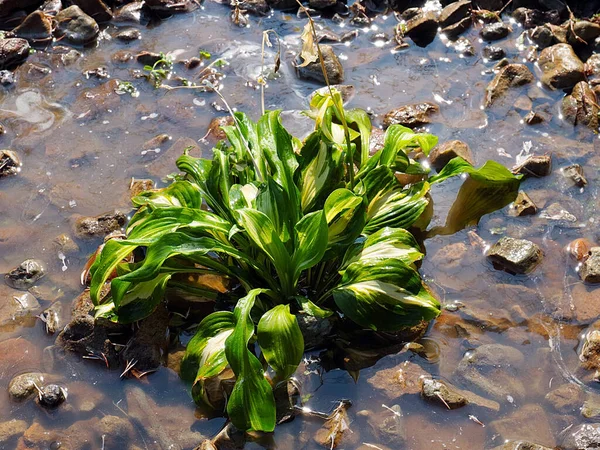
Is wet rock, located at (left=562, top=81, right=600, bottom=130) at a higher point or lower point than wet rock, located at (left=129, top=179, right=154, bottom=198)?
higher

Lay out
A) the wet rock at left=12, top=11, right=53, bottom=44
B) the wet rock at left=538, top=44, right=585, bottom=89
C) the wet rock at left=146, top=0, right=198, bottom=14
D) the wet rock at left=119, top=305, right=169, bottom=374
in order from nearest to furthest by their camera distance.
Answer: the wet rock at left=119, top=305, right=169, bottom=374 → the wet rock at left=538, top=44, right=585, bottom=89 → the wet rock at left=12, top=11, right=53, bottom=44 → the wet rock at left=146, top=0, right=198, bottom=14

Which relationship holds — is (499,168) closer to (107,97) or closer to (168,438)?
(168,438)

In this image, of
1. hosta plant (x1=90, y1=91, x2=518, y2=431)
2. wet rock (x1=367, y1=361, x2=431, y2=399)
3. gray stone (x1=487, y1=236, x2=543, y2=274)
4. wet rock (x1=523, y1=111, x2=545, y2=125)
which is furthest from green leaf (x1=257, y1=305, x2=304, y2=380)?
wet rock (x1=523, y1=111, x2=545, y2=125)

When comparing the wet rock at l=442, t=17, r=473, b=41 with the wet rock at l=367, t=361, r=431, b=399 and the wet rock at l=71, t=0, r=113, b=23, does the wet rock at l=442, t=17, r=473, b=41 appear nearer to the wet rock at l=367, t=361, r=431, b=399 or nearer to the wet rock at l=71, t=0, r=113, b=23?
the wet rock at l=71, t=0, r=113, b=23

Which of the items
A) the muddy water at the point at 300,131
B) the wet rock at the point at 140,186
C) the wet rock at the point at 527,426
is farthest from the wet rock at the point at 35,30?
the wet rock at the point at 527,426

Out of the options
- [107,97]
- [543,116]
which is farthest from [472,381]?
[107,97]
